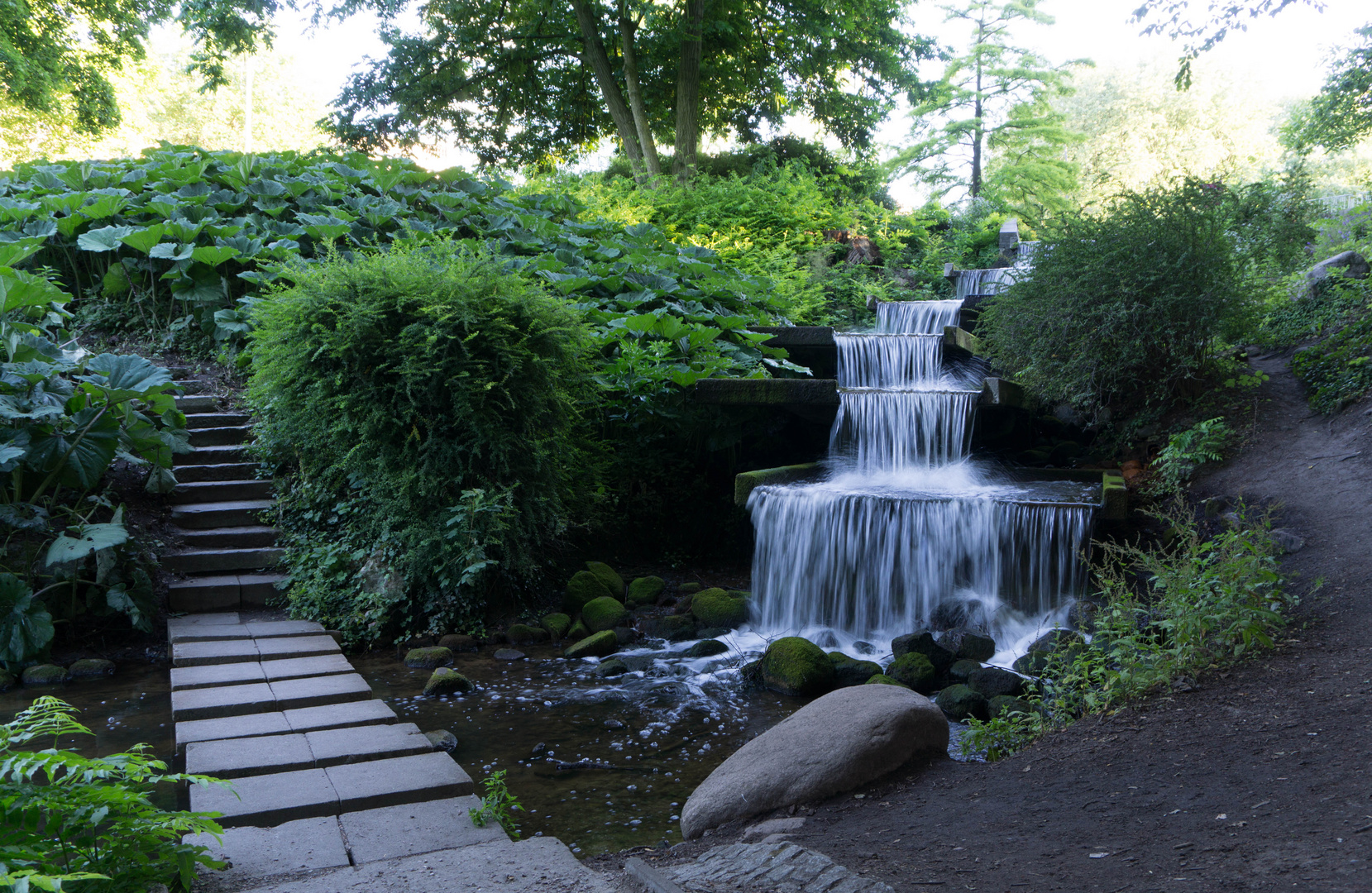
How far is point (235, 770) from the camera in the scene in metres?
3.58

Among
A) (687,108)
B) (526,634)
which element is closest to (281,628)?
(526,634)

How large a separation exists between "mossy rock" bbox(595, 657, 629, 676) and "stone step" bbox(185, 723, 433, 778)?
1.92 metres

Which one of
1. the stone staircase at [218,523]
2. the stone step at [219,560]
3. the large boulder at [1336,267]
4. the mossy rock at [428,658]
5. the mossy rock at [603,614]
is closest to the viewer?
the mossy rock at [428,658]

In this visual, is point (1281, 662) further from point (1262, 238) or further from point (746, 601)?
point (1262, 238)

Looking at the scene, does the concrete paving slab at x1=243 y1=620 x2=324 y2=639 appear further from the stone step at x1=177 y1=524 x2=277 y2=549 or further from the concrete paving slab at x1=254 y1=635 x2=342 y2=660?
the stone step at x1=177 y1=524 x2=277 y2=549

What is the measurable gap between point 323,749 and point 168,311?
8.10m

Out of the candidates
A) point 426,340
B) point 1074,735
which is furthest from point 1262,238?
point 426,340

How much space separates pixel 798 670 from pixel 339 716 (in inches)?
110

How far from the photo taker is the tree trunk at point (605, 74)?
1608 cm

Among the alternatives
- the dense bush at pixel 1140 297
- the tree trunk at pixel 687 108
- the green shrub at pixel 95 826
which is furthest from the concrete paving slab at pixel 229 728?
the tree trunk at pixel 687 108

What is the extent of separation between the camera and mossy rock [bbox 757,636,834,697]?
18.1 feet

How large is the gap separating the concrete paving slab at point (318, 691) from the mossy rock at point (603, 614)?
2188 mm

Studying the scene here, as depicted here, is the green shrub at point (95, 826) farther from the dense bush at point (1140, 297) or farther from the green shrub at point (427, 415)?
the dense bush at point (1140, 297)

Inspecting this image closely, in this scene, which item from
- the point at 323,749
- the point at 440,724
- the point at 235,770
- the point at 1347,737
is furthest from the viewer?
the point at 440,724
